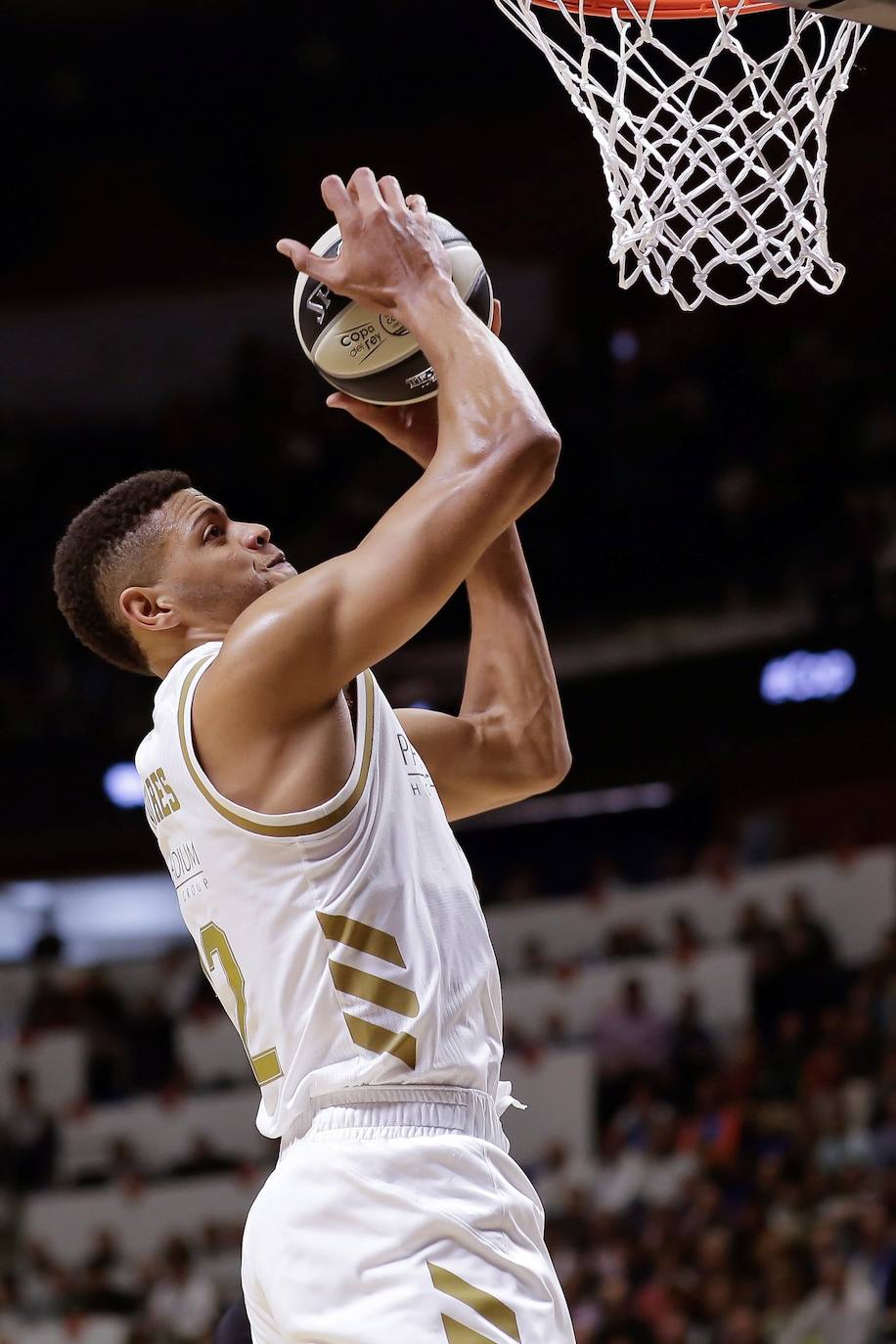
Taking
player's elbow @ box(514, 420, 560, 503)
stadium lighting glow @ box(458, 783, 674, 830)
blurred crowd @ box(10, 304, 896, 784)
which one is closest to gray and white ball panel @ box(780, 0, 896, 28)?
player's elbow @ box(514, 420, 560, 503)

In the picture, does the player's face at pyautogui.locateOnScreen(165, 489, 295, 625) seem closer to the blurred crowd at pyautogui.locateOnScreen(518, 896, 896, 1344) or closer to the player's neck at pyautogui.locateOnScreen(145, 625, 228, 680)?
the player's neck at pyautogui.locateOnScreen(145, 625, 228, 680)

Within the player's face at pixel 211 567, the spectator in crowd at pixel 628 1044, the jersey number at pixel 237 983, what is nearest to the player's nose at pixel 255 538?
the player's face at pixel 211 567

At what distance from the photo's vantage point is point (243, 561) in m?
2.99

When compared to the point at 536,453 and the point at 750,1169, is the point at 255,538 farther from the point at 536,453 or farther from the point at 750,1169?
the point at 750,1169

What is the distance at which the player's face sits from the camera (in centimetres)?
298

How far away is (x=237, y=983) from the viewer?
9.04 ft

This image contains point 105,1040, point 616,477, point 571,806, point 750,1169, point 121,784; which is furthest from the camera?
point 571,806

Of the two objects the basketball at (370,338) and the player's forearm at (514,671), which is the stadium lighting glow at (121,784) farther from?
the basketball at (370,338)

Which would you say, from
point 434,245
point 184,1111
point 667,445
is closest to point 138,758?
point 434,245

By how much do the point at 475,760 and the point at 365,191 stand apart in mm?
1053

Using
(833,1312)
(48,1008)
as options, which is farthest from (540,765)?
(48,1008)

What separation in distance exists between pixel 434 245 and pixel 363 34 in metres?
11.5

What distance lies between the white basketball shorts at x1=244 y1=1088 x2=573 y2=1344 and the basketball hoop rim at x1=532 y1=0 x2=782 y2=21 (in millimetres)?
2130

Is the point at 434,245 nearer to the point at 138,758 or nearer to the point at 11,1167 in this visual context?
the point at 138,758
